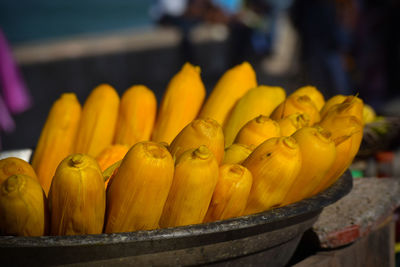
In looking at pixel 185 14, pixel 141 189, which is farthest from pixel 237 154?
pixel 185 14

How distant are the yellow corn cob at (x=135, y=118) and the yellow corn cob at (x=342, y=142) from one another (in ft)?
1.89

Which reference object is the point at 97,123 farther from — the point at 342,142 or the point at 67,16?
the point at 67,16

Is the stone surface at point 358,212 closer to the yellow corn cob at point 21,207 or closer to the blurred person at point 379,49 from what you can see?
the yellow corn cob at point 21,207

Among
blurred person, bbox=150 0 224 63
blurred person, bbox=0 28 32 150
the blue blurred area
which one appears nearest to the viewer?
blurred person, bbox=0 28 32 150

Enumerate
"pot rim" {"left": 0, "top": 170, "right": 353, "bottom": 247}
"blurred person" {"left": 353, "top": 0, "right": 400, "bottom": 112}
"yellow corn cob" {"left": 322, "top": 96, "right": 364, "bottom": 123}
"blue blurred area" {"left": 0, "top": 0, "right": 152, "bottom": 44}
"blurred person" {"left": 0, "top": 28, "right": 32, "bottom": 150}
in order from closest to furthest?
"pot rim" {"left": 0, "top": 170, "right": 353, "bottom": 247}, "yellow corn cob" {"left": 322, "top": 96, "right": 364, "bottom": 123}, "blurred person" {"left": 0, "top": 28, "right": 32, "bottom": 150}, "blurred person" {"left": 353, "top": 0, "right": 400, "bottom": 112}, "blue blurred area" {"left": 0, "top": 0, "right": 152, "bottom": 44}

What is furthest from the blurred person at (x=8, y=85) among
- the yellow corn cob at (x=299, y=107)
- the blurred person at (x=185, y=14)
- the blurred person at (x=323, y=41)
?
the blurred person at (x=185, y=14)

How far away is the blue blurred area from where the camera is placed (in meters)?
41.5

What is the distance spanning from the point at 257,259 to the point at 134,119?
0.65 metres

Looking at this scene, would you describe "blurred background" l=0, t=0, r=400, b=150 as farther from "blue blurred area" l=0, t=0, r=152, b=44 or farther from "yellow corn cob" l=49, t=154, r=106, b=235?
"blue blurred area" l=0, t=0, r=152, b=44

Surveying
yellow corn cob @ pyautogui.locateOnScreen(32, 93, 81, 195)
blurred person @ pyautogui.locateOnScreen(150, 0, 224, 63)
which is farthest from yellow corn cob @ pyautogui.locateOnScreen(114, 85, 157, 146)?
blurred person @ pyautogui.locateOnScreen(150, 0, 224, 63)

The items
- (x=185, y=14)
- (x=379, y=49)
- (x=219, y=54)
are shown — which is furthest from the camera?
(x=219, y=54)

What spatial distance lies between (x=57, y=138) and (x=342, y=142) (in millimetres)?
831

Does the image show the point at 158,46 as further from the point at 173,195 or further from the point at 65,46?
the point at 173,195

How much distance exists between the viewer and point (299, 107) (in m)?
1.45
